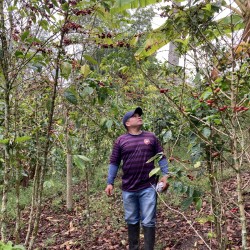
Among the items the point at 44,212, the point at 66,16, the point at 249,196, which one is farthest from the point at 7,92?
the point at 44,212

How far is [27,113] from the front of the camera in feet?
13.4

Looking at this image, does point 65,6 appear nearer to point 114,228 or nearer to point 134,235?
point 134,235

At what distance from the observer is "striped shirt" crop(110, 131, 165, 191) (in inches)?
140

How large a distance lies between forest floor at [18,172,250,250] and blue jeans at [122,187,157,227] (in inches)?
19.8

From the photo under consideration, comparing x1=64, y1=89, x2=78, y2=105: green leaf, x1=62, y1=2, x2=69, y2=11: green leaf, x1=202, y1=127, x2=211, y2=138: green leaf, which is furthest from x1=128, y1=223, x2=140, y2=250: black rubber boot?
x1=62, y1=2, x2=69, y2=11: green leaf

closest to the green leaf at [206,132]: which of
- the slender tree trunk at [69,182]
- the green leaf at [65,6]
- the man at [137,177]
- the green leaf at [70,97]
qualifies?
the man at [137,177]

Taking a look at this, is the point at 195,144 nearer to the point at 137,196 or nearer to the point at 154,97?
the point at 137,196

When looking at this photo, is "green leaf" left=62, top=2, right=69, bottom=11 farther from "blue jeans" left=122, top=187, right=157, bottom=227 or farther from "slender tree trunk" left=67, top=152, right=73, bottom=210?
"slender tree trunk" left=67, top=152, right=73, bottom=210

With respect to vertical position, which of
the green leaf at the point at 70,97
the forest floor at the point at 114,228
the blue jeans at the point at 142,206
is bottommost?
the forest floor at the point at 114,228

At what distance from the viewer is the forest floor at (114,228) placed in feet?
13.0

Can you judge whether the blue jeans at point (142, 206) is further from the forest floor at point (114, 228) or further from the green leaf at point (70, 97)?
the green leaf at point (70, 97)

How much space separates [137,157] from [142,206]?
1.88 feet

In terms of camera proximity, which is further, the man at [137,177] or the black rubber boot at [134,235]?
the black rubber boot at [134,235]

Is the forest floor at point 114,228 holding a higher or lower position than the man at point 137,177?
lower
